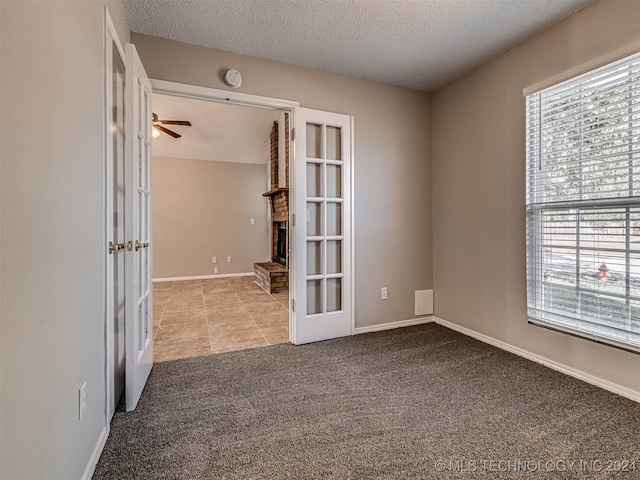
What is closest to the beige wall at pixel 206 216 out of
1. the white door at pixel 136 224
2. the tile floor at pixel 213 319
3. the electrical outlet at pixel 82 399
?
the tile floor at pixel 213 319

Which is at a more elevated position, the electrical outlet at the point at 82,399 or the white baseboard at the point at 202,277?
the electrical outlet at the point at 82,399

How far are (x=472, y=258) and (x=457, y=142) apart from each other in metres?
1.13

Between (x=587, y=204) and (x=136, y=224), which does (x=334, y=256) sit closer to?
(x=136, y=224)

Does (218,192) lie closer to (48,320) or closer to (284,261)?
(284,261)

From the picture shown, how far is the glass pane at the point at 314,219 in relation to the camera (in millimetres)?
2918

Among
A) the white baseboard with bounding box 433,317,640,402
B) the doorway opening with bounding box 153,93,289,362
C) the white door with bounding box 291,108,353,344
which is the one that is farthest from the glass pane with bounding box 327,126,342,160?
the doorway opening with bounding box 153,93,289,362

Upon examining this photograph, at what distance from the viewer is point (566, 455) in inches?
56.5

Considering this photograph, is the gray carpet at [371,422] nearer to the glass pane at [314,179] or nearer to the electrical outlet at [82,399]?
the electrical outlet at [82,399]

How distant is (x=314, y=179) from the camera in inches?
116

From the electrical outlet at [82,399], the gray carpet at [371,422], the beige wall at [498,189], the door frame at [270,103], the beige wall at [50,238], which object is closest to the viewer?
the beige wall at [50,238]

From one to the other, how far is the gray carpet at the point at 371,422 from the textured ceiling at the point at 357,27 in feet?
8.04

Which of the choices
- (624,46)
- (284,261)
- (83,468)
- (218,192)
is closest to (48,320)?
(83,468)

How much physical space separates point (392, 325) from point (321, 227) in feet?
4.19

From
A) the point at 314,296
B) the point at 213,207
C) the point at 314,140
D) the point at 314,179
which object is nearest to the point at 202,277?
the point at 213,207
